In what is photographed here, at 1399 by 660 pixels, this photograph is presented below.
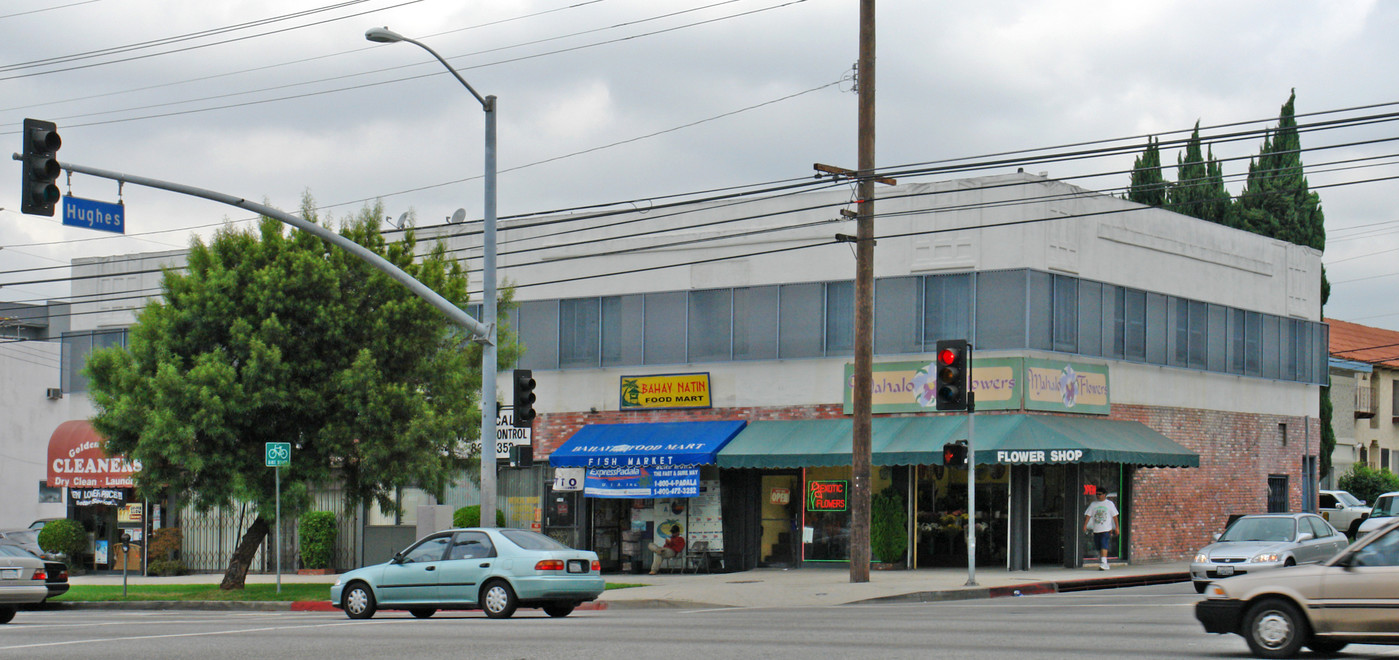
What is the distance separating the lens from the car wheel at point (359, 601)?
2044 cm

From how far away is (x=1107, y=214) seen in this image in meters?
30.8

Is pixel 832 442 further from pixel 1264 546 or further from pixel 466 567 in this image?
pixel 466 567

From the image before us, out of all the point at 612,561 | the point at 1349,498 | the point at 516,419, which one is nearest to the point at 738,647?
the point at 516,419

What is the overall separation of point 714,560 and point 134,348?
12.7 meters

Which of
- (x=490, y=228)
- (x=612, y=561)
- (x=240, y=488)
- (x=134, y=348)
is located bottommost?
(x=612, y=561)

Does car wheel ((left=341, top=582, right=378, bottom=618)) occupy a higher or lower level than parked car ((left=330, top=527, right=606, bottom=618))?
lower

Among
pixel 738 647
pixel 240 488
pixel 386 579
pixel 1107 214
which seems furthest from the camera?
pixel 1107 214

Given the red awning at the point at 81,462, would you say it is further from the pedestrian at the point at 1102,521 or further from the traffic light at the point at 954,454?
the pedestrian at the point at 1102,521

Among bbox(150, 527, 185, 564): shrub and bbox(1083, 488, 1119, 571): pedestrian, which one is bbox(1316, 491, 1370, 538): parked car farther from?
bbox(150, 527, 185, 564): shrub

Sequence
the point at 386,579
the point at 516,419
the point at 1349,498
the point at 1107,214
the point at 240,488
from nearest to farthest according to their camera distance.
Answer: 1. the point at 386,579
2. the point at 516,419
3. the point at 240,488
4. the point at 1107,214
5. the point at 1349,498

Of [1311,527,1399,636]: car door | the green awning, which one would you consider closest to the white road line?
[1311,527,1399,636]: car door

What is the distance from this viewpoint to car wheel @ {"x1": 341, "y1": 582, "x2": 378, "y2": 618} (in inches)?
805

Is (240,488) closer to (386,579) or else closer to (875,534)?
(386,579)

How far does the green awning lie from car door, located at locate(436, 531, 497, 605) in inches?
374
